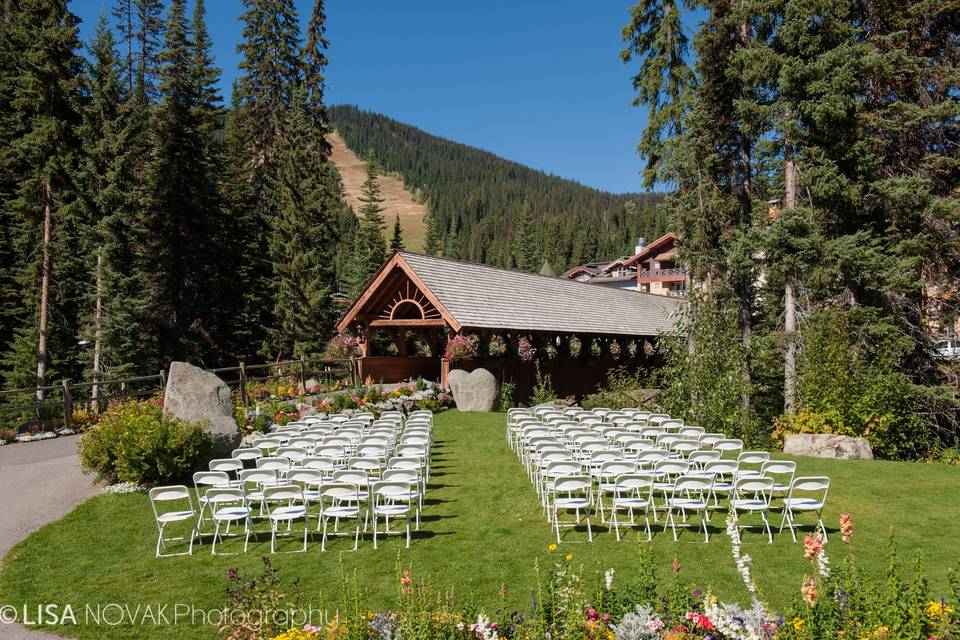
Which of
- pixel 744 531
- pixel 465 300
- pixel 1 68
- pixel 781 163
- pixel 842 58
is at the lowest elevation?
pixel 744 531

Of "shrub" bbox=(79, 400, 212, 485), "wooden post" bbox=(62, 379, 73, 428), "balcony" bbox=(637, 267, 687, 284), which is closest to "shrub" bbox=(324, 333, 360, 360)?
"wooden post" bbox=(62, 379, 73, 428)

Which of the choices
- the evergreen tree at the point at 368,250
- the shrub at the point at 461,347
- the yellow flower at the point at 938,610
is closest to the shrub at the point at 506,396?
the shrub at the point at 461,347

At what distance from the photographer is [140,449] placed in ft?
33.6

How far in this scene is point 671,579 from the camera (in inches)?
241

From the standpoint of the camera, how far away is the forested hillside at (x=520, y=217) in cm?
10231

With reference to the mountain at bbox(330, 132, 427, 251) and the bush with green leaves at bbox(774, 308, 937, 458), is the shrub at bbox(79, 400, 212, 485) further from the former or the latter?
the mountain at bbox(330, 132, 427, 251)

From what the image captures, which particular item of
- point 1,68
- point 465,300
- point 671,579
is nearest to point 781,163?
point 465,300

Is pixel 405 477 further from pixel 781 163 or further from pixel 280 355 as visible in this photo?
pixel 280 355

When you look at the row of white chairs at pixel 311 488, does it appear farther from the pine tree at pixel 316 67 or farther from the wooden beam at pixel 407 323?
the pine tree at pixel 316 67

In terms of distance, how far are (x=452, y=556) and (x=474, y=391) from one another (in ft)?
41.1

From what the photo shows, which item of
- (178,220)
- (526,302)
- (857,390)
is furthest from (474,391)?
(178,220)

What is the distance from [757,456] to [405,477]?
5375 mm

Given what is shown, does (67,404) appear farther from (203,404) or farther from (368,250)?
(368,250)

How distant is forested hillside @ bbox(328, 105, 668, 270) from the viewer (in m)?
102
